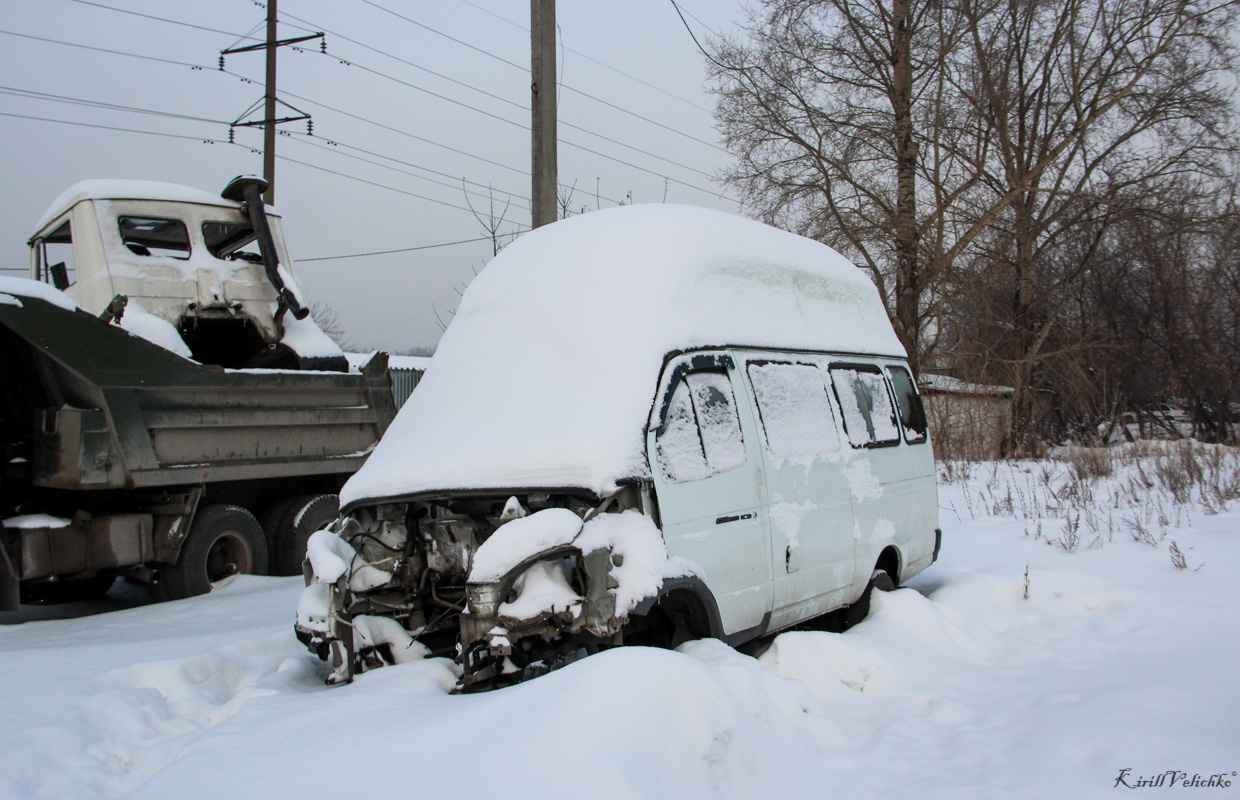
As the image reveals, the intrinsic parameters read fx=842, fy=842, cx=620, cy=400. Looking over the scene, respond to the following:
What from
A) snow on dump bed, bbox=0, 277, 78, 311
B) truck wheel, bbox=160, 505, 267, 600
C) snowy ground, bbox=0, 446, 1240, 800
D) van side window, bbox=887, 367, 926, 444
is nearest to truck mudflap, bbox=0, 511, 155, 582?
truck wheel, bbox=160, 505, 267, 600

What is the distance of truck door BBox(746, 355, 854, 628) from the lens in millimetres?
4375

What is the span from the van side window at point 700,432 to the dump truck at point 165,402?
4.28 meters

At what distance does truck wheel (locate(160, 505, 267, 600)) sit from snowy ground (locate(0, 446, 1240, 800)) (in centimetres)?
68

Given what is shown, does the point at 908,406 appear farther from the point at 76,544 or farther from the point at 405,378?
the point at 405,378

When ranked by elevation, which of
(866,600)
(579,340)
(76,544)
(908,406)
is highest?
(579,340)

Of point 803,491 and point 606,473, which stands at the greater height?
point 606,473

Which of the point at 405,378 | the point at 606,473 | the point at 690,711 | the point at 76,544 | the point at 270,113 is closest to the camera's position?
the point at 690,711

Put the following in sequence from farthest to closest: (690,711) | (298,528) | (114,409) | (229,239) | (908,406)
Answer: (229,239) < (298,528) < (908,406) < (114,409) < (690,711)

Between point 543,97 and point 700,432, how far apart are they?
580 centimetres

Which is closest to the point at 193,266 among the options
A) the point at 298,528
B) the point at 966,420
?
the point at 298,528

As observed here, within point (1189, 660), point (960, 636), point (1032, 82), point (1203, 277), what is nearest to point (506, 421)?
point (960, 636)

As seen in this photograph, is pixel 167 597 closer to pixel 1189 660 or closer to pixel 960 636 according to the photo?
pixel 960 636

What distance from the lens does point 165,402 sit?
630 cm

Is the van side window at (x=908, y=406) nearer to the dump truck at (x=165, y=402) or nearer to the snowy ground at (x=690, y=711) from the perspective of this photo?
the snowy ground at (x=690, y=711)
